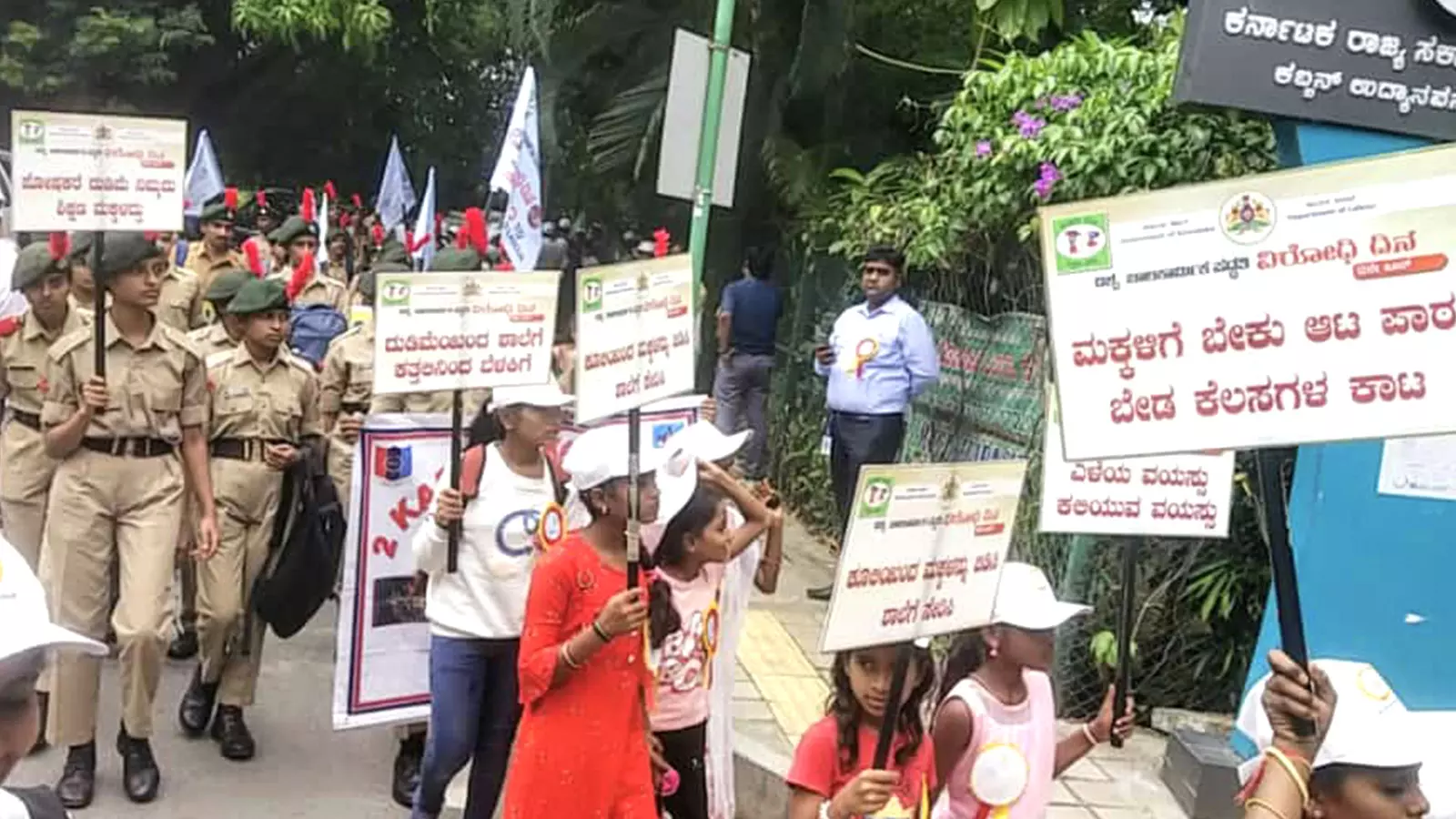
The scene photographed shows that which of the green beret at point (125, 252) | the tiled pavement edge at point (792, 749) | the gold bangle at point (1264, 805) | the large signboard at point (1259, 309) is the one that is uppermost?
the large signboard at point (1259, 309)

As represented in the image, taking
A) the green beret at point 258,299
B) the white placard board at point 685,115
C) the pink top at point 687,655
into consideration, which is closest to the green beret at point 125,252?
Result: the green beret at point 258,299

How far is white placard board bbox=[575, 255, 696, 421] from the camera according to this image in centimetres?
405

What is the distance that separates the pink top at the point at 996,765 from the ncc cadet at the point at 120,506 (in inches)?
125

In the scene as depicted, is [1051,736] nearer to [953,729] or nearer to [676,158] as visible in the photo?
[953,729]

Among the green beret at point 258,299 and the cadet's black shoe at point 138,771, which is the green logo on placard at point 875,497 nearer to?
the cadet's black shoe at point 138,771

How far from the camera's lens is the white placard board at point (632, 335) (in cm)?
405

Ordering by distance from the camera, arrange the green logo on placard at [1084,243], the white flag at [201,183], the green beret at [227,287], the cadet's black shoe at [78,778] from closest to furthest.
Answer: the green logo on placard at [1084,243] < the cadet's black shoe at [78,778] < the green beret at [227,287] < the white flag at [201,183]

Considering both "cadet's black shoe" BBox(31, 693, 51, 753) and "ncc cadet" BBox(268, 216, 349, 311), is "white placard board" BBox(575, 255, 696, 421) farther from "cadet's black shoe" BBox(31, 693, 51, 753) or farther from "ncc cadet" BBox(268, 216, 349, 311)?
"ncc cadet" BBox(268, 216, 349, 311)

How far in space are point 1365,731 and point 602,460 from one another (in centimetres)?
202

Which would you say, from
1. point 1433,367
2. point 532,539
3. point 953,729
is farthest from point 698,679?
point 1433,367

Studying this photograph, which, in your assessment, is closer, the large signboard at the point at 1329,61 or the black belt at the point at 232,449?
the large signboard at the point at 1329,61

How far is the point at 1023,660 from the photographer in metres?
3.62

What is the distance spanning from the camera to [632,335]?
4.18 metres

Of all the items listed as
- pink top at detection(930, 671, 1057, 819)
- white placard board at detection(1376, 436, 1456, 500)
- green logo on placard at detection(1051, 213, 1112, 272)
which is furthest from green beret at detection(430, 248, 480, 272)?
green logo on placard at detection(1051, 213, 1112, 272)
